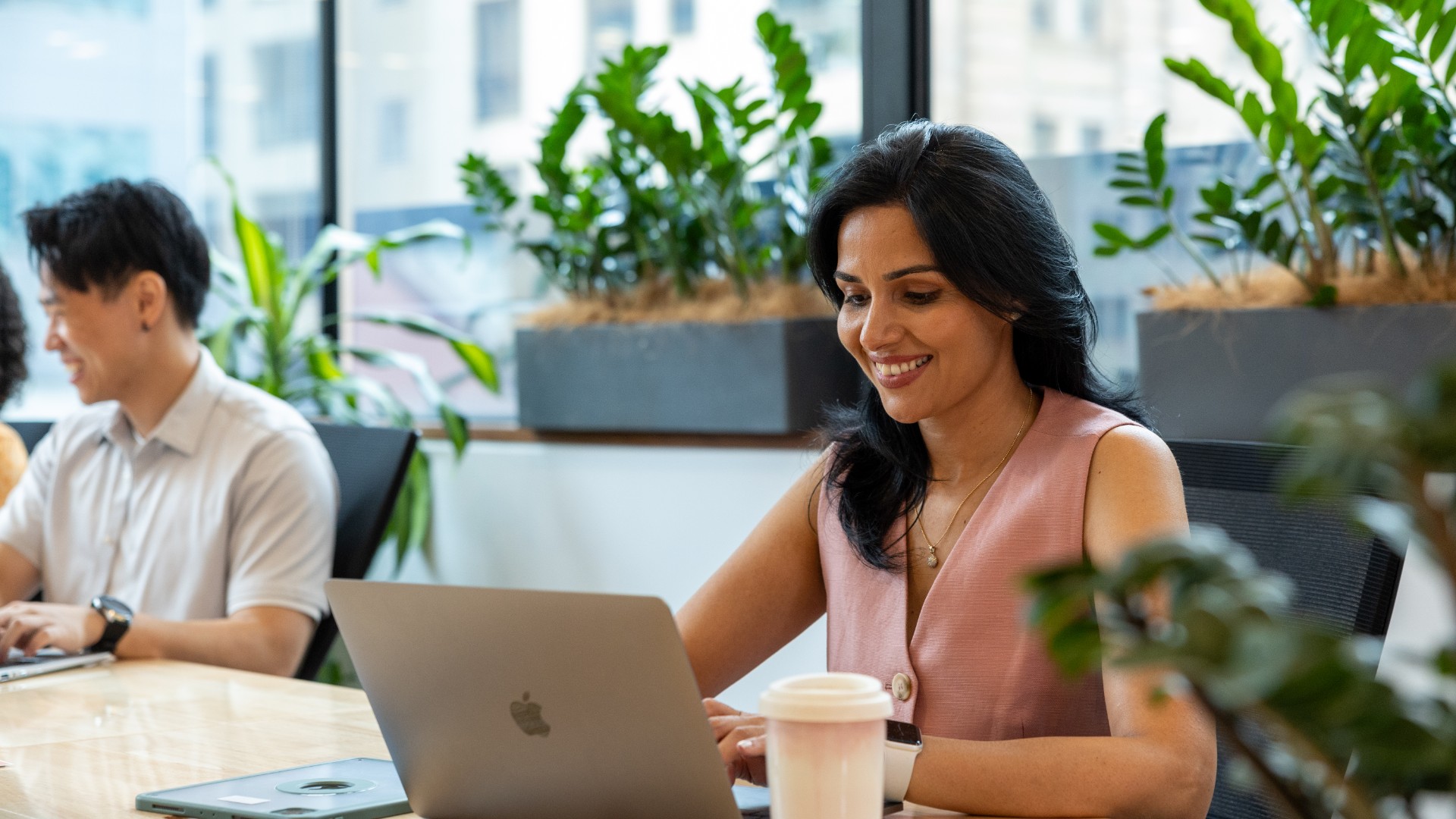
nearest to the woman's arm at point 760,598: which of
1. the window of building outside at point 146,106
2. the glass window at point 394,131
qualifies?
the glass window at point 394,131

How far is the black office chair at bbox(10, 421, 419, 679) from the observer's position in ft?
7.36

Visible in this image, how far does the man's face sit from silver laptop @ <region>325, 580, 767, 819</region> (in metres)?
1.37

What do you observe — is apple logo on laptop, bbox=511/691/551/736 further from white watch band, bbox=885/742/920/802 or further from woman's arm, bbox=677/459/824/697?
woman's arm, bbox=677/459/824/697

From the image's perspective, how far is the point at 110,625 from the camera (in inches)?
76.4

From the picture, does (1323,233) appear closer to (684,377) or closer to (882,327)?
(882,327)

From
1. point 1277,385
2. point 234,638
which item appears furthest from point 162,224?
→ point 1277,385

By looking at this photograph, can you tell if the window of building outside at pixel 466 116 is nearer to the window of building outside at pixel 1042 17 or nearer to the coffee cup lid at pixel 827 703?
the window of building outside at pixel 1042 17

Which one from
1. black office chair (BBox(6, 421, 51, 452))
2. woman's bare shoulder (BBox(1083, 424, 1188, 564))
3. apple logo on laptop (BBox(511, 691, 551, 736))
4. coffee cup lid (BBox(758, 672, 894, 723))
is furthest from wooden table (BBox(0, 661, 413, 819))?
black office chair (BBox(6, 421, 51, 452))

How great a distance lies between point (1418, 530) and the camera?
0.43 meters

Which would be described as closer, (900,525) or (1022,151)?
(900,525)

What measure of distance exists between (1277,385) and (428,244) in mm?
2340

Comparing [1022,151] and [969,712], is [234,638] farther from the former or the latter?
[1022,151]

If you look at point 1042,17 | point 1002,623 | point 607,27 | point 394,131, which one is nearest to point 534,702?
point 1002,623

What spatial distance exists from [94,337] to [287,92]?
1962 mm
